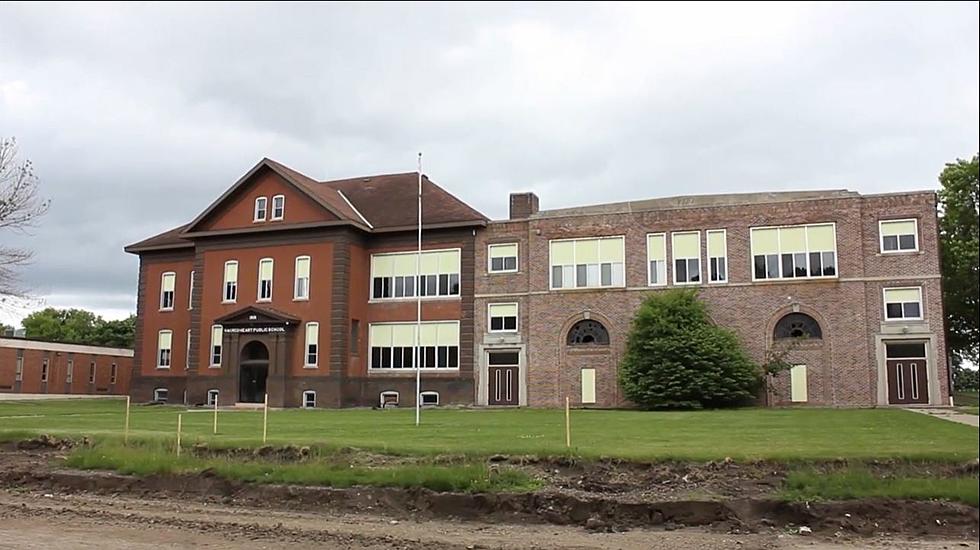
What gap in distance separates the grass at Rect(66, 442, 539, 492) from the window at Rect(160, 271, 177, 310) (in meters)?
34.7

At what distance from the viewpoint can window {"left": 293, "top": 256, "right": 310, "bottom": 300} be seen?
4816 centimetres

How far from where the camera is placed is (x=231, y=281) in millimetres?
50469

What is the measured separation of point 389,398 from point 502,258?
9.80 m

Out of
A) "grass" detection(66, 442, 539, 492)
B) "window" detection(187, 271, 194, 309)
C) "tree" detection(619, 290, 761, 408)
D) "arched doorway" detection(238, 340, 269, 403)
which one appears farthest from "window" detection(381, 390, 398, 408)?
"grass" detection(66, 442, 539, 492)

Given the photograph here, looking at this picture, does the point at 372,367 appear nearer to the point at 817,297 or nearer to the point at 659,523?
the point at 817,297

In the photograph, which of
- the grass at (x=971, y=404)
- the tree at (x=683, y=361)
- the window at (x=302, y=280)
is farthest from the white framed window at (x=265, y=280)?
the grass at (x=971, y=404)

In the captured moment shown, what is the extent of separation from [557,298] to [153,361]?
2649cm

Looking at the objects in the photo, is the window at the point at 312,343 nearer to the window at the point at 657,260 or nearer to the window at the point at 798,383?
the window at the point at 657,260

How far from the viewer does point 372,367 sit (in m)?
48.5

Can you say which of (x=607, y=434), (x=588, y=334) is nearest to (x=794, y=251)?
(x=588, y=334)

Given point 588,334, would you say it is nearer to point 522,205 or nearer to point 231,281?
point 522,205

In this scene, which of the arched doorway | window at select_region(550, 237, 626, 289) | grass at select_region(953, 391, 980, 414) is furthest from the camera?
the arched doorway

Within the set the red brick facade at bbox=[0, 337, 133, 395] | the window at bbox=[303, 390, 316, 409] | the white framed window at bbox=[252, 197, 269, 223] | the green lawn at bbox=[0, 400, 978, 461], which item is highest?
the white framed window at bbox=[252, 197, 269, 223]

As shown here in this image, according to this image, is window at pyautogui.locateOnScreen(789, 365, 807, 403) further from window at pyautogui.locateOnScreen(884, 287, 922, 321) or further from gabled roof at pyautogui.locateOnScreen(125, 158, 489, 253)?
gabled roof at pyautogui.locateOnScreen(125, 158, 489, 253)
